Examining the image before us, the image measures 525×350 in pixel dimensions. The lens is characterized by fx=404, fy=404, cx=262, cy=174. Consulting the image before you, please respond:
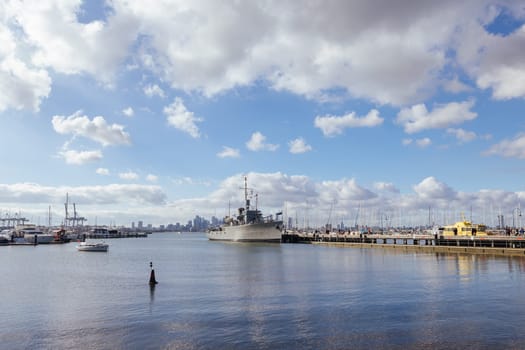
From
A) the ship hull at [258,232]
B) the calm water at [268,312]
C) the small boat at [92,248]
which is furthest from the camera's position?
the ship hull at [258,232]

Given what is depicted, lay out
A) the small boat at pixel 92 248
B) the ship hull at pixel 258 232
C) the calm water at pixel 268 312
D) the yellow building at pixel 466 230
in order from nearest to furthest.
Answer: the calm water at pixel 268 312, the yellow building at pixel 466 230, the small boat at pixel 92 248, the ship hull at pixel 258 232

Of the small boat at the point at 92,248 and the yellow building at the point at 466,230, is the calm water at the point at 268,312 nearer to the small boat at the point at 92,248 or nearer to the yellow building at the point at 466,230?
the yellow building at the point at 466,230

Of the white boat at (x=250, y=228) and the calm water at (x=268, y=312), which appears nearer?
the calm water at (x=268, y=312)

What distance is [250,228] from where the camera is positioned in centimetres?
15175

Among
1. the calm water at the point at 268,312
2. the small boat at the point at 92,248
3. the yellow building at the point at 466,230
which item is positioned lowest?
the small boat at the point at 92,248

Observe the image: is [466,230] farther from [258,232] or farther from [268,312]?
[268,312]

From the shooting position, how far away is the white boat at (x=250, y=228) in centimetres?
14738

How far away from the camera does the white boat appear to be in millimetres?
147375

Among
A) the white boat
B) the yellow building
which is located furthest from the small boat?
the yellow building

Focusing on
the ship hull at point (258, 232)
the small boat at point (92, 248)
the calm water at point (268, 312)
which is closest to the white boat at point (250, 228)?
the ship hull at point (258, 232)

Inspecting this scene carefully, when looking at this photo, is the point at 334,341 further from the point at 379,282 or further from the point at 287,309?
the point at 379,282

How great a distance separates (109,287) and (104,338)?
20423 millimetres

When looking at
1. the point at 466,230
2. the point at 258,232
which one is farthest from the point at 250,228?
the point at 466,230

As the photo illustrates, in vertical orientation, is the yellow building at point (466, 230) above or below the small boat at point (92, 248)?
above
